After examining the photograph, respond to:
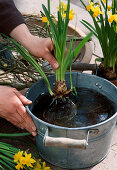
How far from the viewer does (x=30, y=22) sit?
2.20 meters

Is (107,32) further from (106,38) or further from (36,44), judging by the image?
(36,44)

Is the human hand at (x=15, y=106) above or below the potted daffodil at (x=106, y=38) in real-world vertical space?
below

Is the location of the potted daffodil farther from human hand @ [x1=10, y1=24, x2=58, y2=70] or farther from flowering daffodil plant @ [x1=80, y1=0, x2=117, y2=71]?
human hand @ [x1=10, y1=24, x2=58, y2=70]

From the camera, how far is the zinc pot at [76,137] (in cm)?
107

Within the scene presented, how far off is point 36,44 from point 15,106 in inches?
17.1

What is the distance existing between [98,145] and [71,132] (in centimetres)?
22

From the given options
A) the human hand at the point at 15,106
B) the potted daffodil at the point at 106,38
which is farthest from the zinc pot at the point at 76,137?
the potted daffodil at the point at 106,38

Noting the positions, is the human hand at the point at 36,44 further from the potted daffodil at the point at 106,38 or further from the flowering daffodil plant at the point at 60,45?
the potted daffodil at the point at 106,38

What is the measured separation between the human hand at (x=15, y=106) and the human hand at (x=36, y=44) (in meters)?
0.28

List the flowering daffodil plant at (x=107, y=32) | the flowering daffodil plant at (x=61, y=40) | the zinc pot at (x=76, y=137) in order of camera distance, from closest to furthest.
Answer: the zinc pot at (x=76, y=137) < the flowering daffodil plant at (x=61, y=40) < the flowering daffodil plant at (x=107, y=32)

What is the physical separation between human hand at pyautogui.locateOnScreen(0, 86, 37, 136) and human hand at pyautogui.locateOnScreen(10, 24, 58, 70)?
0.91 ft

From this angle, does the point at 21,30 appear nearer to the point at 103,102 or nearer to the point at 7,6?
Result: the point at 7,6

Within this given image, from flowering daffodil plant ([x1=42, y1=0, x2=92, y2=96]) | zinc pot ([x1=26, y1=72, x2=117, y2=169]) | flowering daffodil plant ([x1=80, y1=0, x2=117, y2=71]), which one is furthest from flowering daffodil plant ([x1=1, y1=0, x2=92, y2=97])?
flowering daffodil plant ([x1=80, y1=0, x2=117, y2=71])

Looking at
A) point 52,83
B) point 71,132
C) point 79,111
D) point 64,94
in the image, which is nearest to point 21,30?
point 52,83
